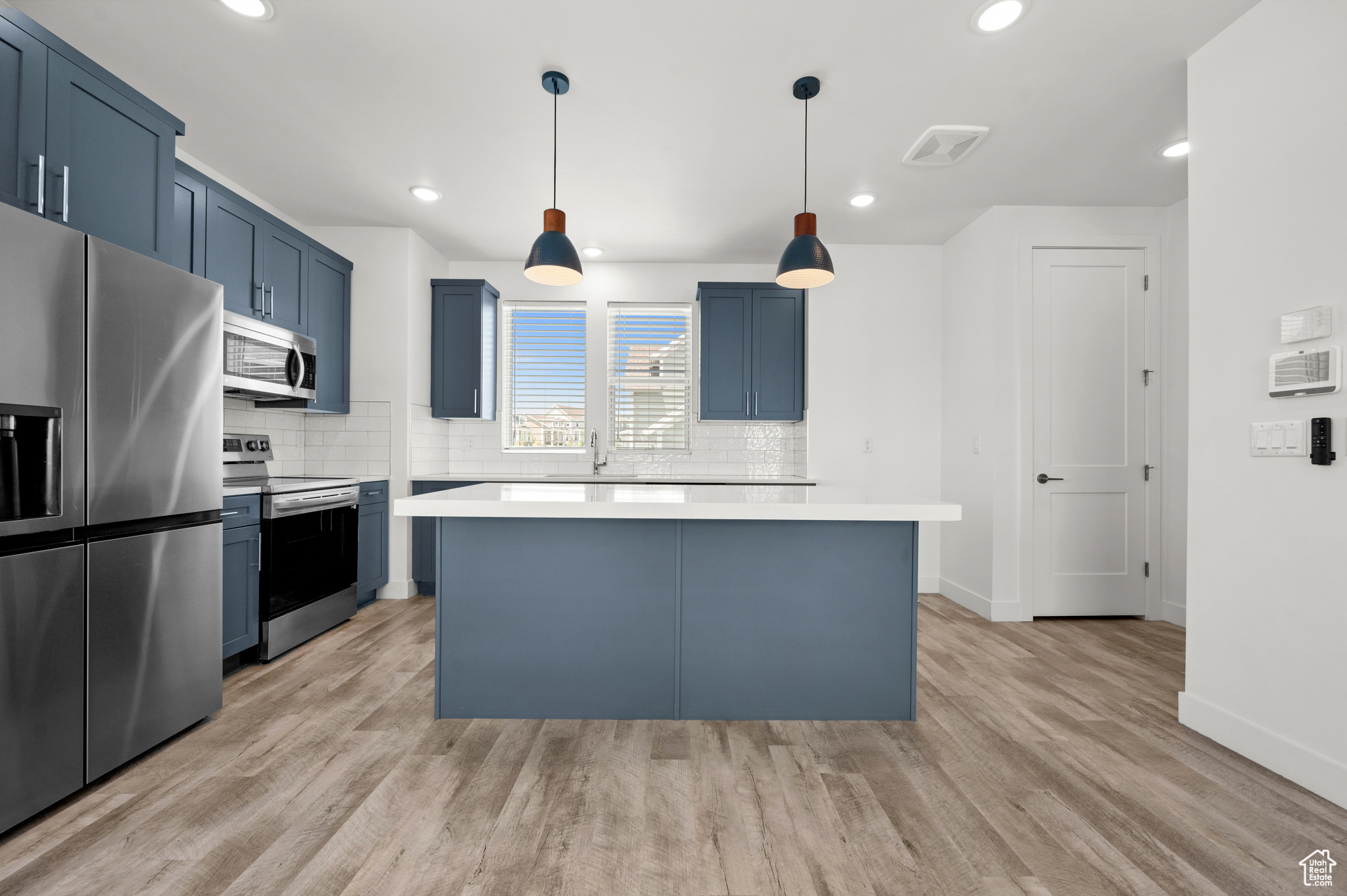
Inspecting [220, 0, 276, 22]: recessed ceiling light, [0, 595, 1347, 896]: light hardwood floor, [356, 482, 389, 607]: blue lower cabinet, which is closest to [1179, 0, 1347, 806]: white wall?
[0, 595, 1347, 896]: light hardwood floor

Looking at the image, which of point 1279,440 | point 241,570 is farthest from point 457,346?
point 1279,440

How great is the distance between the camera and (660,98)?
2738mm

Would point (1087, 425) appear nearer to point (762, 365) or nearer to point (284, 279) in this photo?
point (762, 365)

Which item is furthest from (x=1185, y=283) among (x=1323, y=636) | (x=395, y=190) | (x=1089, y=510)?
(x=395, y=190)

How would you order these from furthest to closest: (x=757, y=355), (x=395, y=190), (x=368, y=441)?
1. (x=757, y=355)
2. (x=368, y=441)
3. (x=395, y=190)

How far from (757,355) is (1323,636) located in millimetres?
3580

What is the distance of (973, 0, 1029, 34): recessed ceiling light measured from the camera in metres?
2.13

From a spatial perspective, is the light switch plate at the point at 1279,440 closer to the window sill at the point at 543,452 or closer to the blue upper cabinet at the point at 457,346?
the window sill at the point at 543,452

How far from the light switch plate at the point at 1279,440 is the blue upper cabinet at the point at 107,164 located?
413cm

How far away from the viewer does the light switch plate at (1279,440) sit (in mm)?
1962

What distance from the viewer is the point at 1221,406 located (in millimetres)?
2264

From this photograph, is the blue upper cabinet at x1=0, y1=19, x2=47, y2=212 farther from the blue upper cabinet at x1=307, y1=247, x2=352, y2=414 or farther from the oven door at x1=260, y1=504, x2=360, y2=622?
the blue upper cabinet at x1=307, y1=247, x2=352, y2=414

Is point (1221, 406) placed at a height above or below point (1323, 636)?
above

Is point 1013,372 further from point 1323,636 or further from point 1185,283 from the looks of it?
point 1323,636
